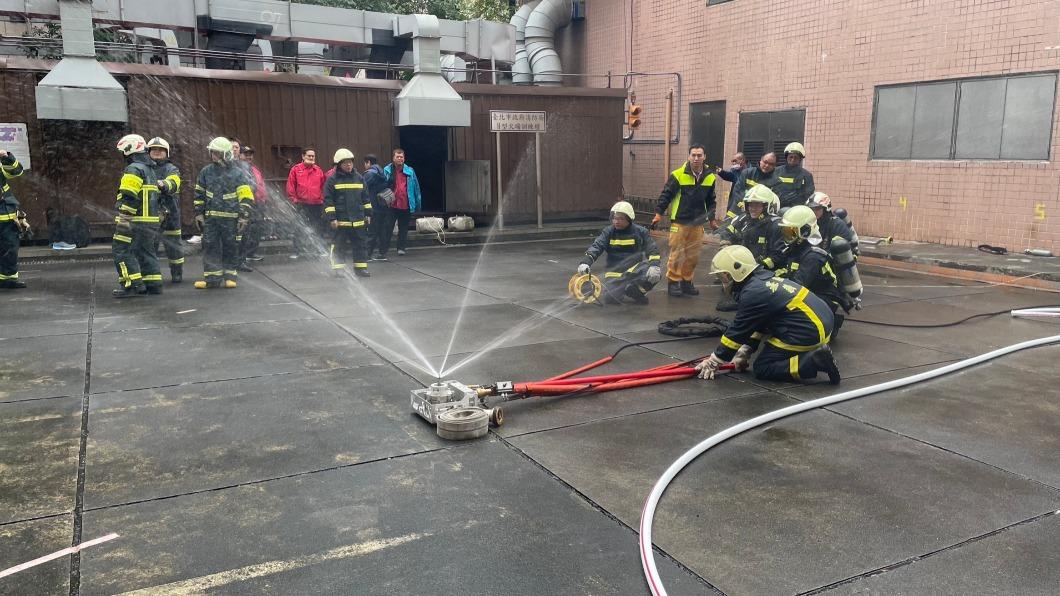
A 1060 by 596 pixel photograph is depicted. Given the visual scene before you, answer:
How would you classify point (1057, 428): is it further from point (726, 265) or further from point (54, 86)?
point (54, 86)

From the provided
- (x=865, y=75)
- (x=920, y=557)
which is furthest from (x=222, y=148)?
(x=865, y=75)

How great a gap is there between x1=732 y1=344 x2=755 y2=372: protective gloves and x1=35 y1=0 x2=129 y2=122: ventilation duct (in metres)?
11.3

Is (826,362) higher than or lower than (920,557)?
higher

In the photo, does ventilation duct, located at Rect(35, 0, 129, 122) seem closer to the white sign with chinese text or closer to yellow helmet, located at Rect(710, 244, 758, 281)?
the white sign with chinese text

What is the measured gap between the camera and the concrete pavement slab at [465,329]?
735 cm

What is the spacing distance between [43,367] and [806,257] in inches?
261

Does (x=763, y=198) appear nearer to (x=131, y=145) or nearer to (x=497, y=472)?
(x=497, y=472)

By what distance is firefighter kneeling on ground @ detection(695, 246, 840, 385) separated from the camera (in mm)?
5891

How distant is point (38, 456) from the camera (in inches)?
178

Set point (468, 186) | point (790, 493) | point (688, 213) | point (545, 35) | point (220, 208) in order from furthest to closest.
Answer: point (545, 35) < point (468, 186) < point (220, 208) < point (688, 213) < point (790, 493)

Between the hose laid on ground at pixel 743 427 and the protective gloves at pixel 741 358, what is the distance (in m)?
0.84

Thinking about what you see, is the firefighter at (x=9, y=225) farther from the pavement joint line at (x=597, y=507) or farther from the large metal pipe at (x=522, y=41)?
the large metal pipe at (x=522, y=41)

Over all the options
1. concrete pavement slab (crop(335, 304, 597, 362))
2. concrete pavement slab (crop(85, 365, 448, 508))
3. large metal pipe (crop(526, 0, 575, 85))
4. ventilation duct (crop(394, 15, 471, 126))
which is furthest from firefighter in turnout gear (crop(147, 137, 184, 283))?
large metal pipe (crop(526, 0, 575, 85))

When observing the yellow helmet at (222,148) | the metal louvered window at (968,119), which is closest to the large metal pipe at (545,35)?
the metal louvered window at (968,119)
